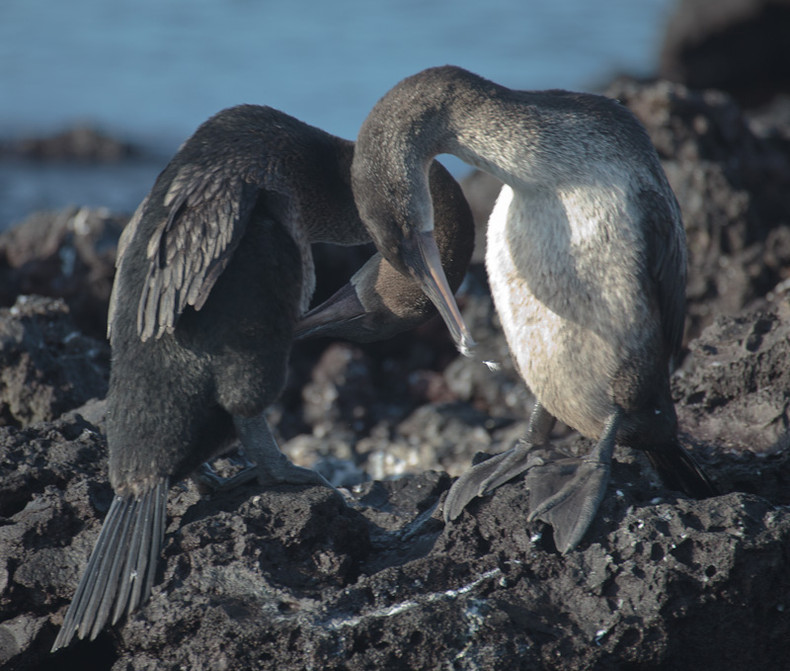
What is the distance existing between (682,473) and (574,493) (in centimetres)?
61

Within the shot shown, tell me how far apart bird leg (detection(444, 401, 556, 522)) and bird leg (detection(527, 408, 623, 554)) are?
0.29 ft

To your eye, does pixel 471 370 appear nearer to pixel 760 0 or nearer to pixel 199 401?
pixel 199 401

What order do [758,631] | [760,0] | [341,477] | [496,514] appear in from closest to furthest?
1. [758,631]
2. [496,514]
3. [341,477]
4. [760,0]

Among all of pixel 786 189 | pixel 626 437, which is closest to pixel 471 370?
pixel 626 437

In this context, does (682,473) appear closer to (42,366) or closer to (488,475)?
(488,475)

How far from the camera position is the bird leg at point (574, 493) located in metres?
2.88

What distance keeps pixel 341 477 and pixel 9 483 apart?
6.63 feet

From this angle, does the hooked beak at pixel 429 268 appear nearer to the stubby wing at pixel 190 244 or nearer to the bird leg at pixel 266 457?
the stubby wing at pixel 190 244

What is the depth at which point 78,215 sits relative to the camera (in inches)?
230

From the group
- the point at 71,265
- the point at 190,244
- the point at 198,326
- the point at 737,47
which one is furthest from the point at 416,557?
the point at 737,47

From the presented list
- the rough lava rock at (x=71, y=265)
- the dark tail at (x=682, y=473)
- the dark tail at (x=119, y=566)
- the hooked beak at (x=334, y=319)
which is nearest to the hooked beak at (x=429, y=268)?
the hooked beak at (x=334, y=319)

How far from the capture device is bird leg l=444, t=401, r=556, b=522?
3.12 meters

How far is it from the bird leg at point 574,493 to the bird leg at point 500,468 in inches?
3.5

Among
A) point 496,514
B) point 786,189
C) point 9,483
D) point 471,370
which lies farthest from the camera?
point 786,189
